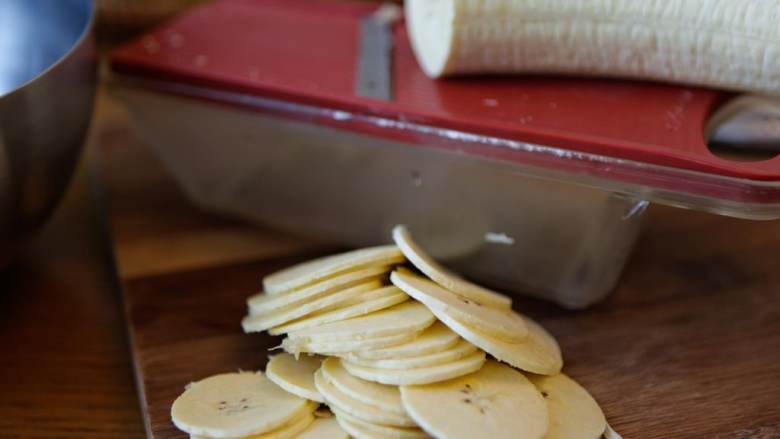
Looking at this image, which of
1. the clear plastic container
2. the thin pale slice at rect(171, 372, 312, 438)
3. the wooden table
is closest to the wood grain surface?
the wooden table

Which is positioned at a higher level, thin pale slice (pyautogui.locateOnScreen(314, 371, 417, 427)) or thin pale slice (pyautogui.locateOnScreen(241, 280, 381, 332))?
thin pale slice (pyautogui.locateOnScreen(241, 280, 381, 332))

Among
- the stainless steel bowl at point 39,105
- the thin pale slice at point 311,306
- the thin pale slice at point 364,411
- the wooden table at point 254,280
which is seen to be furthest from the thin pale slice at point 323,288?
the stainless steel bowl at point 39,105

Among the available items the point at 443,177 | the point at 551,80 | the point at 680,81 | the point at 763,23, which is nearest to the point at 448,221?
the point at 443,177

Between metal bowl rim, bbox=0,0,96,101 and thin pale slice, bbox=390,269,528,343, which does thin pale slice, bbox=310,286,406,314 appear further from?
metal bowl rim, bbox=0,0,96,101

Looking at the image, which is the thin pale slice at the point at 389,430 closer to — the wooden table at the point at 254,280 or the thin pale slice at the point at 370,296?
the thin pale slice at the point at 370,296

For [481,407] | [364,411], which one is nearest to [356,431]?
[364,411]

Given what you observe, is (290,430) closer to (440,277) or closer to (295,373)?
(295,373)
